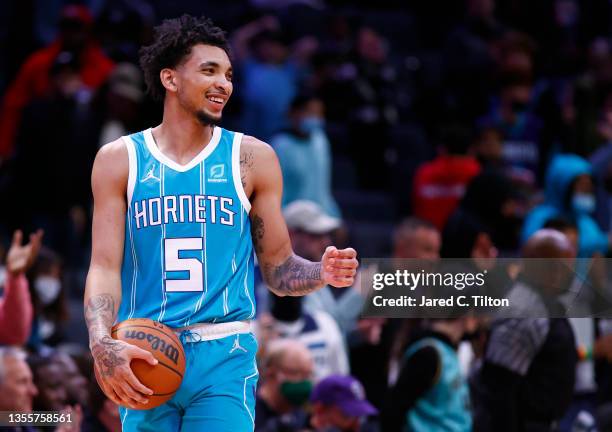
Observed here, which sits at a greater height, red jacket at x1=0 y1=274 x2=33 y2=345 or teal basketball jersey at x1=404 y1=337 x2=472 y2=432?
red jacket at x1=0 y1=274 x2=33 y2=345

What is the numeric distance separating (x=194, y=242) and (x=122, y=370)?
0.66m

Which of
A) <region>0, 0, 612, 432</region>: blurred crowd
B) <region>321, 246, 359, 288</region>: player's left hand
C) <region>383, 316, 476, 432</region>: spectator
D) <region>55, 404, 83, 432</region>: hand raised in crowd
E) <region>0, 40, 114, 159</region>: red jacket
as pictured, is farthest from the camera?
<region>0, 40, 114, 159</region>: red jacket

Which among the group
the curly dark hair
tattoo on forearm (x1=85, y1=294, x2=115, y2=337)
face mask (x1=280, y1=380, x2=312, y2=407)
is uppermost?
the curly dark hair

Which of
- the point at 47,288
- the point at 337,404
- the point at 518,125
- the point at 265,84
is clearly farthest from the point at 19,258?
the point at 518,125

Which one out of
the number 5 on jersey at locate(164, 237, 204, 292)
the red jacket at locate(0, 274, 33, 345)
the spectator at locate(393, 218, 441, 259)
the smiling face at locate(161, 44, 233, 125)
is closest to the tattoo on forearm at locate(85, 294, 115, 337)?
the number 5 on jersey at locate(164, 237, 204, 292)

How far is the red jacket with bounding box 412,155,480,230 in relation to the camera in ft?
37.0

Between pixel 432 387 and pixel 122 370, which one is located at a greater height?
pixel 432 387

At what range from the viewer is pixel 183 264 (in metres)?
5.09

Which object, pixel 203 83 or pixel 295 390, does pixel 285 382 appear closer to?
pixel 295 390

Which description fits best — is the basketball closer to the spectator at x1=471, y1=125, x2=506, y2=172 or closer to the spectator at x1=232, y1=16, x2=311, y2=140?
the spectator at x1=471, y1=125, x2=506, y2=172

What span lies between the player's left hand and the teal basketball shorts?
47 cm

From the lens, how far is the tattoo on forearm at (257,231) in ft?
17.5

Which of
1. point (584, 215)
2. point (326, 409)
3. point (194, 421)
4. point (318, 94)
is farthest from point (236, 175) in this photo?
point (318, 94)

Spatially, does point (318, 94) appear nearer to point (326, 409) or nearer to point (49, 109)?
point (49, 109)
